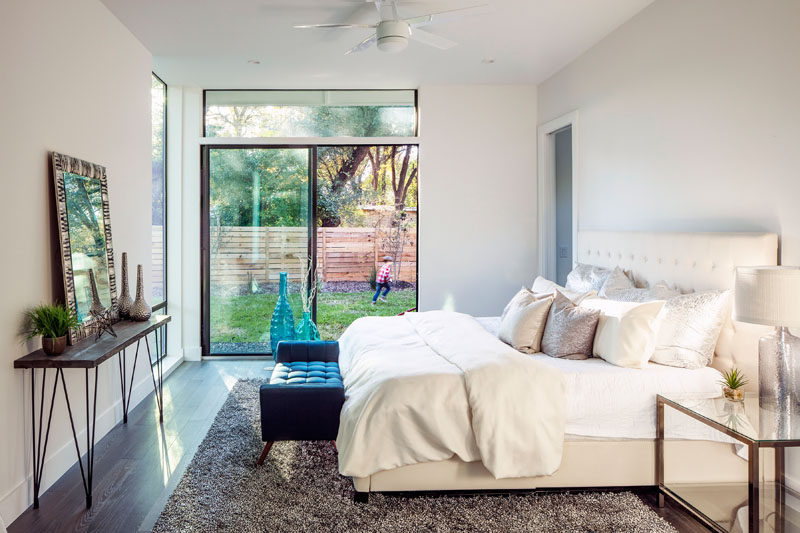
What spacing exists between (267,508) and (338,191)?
4766mm

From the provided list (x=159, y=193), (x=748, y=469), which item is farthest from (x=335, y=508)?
(x=159, y=193)

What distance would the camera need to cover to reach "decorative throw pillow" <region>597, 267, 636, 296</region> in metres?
3.79

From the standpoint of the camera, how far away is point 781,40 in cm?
276

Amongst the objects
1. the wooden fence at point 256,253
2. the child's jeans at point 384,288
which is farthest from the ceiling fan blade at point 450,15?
the child's jeans at point 384,288

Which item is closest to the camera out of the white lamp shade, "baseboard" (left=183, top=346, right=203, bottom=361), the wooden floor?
the white lamp shade

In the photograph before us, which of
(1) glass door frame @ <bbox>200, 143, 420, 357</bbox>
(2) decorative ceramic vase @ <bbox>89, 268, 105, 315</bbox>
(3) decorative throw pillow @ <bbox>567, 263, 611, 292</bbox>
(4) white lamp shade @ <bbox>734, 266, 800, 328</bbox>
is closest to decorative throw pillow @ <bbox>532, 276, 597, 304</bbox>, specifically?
(3) decorative throw pillow @ <bbox>567, 263, 611, 292</bbox>

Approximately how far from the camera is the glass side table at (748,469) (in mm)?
2180

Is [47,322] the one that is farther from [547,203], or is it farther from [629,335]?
[547,203]

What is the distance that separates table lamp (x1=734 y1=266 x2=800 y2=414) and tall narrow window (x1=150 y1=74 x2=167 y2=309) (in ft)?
15.6

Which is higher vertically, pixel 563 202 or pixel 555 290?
pixel 563 202

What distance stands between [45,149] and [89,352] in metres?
1.07

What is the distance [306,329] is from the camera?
564 centimetres

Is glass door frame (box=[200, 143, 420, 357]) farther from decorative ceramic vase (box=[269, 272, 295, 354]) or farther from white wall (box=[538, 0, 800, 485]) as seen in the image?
white wall (box=[538, 0, 800, 485])

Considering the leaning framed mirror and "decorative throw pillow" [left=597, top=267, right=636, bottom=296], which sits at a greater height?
the leaning framed mirror
